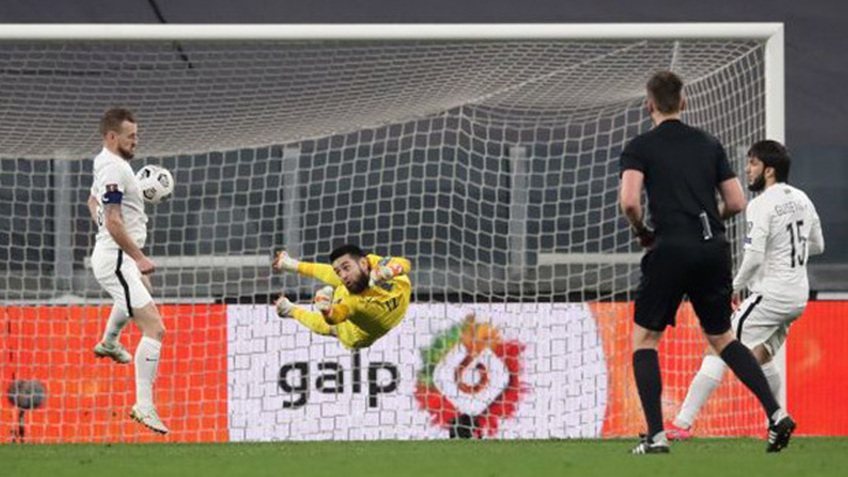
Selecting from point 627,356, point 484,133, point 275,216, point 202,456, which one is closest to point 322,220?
point 275,216

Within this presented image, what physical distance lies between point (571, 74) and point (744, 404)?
6.81 feet

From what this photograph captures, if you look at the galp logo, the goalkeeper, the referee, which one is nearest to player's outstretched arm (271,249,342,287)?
the goalkeeper

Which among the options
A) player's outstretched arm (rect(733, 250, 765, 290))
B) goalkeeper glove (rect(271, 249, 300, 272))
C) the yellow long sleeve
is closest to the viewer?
player's outstretched arm (rect(733, 250, 765, 290))

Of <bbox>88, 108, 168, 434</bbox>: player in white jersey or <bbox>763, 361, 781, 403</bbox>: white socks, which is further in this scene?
<bbox>763, 361, 781, 403</bbox>: white socks

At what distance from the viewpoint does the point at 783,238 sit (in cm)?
879

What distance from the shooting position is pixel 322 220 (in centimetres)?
1179

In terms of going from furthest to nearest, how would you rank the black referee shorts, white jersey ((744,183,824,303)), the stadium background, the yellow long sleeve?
the stadium background < the yellow long sleeve < white jersey ((744,183,824,303)) < the black referee shorts

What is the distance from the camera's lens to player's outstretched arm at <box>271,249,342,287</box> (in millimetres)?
9781

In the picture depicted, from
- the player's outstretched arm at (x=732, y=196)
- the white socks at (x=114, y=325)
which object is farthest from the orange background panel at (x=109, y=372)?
the player's outstretched arm at (x=732, y=196)

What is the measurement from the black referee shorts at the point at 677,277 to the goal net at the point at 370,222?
2995mm

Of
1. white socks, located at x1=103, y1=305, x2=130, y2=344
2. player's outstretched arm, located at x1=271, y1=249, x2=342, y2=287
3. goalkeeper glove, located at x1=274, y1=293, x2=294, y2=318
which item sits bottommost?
white socks, located at x1=103, y1=305, x2=130, y2=344

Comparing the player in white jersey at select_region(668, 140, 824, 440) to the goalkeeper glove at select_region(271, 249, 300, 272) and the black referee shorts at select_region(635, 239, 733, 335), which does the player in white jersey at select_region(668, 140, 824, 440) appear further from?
the goalkeeper glove at select_region(271, 249, 300, 272)

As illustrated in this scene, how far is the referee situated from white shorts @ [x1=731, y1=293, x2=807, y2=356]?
142cm

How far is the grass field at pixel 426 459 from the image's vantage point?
6754 mm
